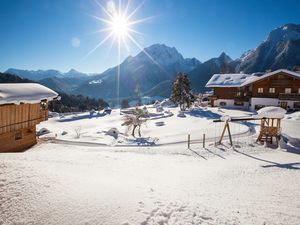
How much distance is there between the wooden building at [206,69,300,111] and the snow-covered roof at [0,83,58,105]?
133 ft

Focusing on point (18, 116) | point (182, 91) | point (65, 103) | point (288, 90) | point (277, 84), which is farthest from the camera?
point (65, 103)

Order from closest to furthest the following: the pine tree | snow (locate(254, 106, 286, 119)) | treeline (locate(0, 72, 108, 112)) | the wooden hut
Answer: the wooden hut → snow (locate(254, 106, 286, 119)) → the pine tree → treeline (locate(0, 72, 108, 112))

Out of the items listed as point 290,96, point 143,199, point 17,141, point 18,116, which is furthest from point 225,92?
point 143,199

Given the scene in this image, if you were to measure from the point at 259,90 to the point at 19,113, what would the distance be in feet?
146

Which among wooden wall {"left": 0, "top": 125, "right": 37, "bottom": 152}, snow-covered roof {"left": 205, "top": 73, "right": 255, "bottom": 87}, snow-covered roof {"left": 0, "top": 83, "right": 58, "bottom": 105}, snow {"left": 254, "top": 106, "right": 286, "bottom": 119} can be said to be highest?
snow-covered roof {"left": 205, "top": 73, "right": 255, "bottom": 87}

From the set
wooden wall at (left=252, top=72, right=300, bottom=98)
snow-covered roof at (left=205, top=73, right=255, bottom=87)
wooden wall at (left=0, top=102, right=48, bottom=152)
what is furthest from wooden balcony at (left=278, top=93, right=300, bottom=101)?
wooden wall at (left=0, top=102, right=48, bottom=152)

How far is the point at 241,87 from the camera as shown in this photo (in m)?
49.7

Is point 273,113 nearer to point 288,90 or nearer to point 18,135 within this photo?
point 288,90

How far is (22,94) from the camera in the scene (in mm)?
19000

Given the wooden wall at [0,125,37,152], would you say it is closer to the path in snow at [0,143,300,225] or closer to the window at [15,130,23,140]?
the window at [15,130,23,140]

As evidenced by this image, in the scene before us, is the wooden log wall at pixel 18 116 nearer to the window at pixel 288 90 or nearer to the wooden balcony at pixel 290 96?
the wooden balcony at pixel 290 96

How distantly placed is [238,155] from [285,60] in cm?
18929

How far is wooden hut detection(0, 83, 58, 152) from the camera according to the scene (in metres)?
18.3

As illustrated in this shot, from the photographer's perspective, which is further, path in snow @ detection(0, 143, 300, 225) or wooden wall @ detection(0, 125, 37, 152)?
→ wooden wall @ detection(0, 125, 37, 152)
